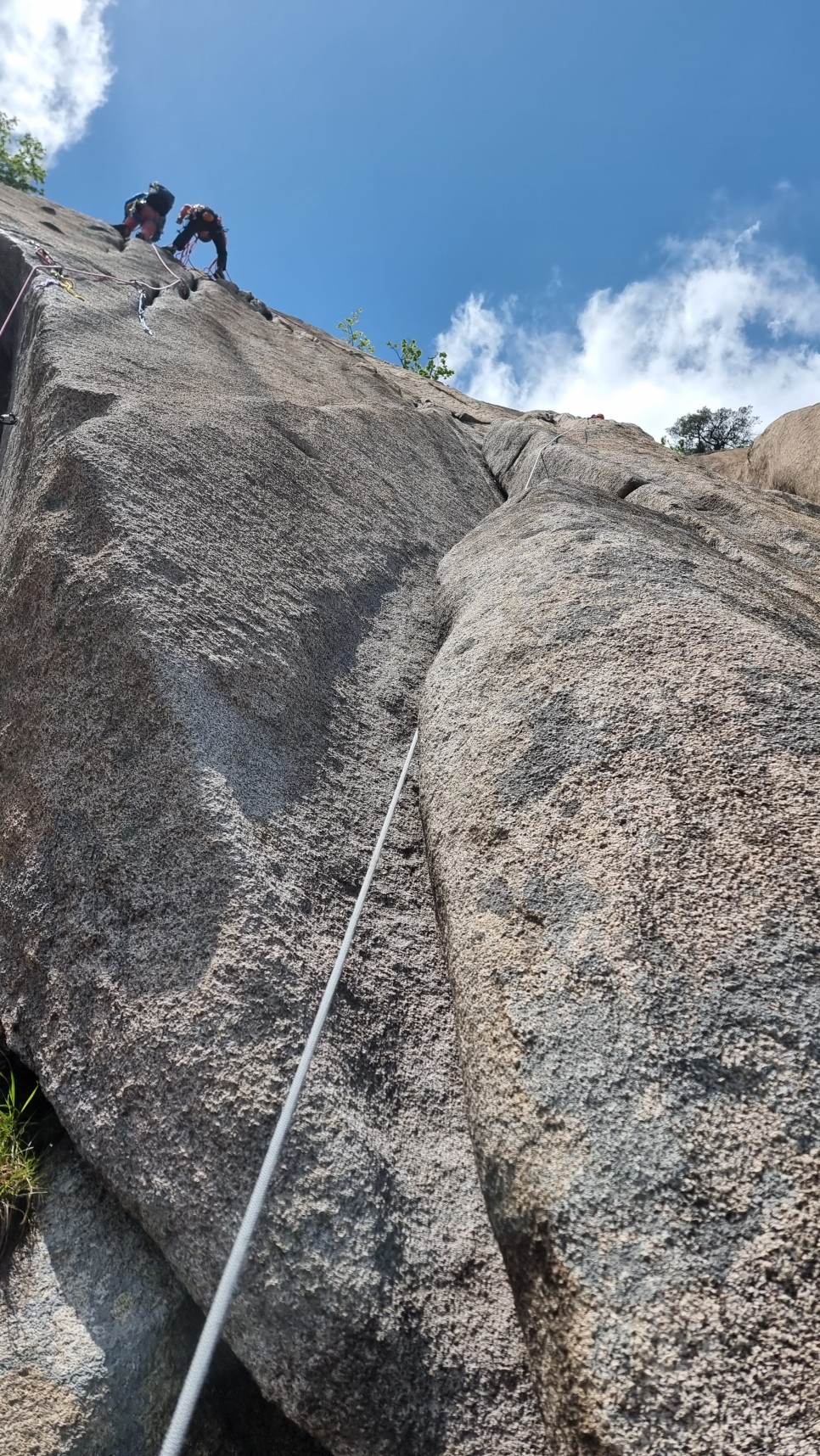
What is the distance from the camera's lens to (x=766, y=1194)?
2.01 metres

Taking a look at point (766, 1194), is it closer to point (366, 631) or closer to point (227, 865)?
point (227, 865)

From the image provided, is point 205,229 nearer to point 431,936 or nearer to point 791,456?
point 791,456

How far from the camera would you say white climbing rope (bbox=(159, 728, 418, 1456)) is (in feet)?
6.16

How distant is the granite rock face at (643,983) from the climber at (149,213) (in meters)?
13.4

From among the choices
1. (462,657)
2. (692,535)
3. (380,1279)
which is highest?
(692,535)

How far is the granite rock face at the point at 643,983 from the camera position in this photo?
191 centimetres

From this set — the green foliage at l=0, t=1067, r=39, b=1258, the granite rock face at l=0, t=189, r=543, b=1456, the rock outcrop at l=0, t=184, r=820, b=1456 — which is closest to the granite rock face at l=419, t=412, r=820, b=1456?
the rock outcrop at l=0, t=184, r=820, b=1456

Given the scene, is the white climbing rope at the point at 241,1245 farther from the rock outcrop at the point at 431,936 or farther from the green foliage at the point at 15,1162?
the green foliage at the point at 15,1162

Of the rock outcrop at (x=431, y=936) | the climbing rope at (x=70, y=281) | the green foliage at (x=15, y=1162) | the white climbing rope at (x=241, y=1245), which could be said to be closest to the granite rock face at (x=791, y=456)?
the rock outcrop at (x=431, y=936)

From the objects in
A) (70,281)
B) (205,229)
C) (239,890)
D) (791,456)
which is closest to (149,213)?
(205,229)

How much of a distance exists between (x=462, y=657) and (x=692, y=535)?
278 cm

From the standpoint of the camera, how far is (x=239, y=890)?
2.95m

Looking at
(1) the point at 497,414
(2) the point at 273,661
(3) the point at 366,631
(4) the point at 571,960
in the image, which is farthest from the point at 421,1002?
(1) the point at 497,414

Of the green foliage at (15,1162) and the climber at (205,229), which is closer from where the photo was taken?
the green foliage at (15,1162)
